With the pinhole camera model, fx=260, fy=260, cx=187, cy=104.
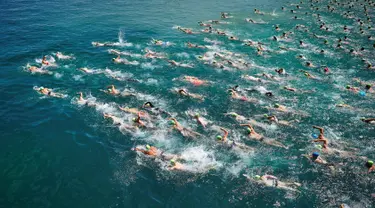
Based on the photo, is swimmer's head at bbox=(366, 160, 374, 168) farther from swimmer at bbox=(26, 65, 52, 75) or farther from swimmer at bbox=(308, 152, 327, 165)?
swimmer at bbox=(26, 65, 52, 75)

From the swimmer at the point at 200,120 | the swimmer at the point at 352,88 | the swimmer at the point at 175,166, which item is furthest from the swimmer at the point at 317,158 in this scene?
the swimmer at the point at 352,88

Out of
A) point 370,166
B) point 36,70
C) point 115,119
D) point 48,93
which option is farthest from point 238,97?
point 36,70

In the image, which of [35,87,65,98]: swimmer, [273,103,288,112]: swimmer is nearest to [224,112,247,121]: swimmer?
[273,103,288,112]: swimmer

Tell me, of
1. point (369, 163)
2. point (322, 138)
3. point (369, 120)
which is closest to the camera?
point (369, 163)

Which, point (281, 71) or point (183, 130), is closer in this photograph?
point (183, 130)

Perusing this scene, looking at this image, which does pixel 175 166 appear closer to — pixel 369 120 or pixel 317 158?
pixel 317 158

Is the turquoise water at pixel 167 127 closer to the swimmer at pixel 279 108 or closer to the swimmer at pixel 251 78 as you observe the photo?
the swimmer at pixel 251 78

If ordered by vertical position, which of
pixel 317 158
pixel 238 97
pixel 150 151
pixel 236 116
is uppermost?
pixel 238 97
